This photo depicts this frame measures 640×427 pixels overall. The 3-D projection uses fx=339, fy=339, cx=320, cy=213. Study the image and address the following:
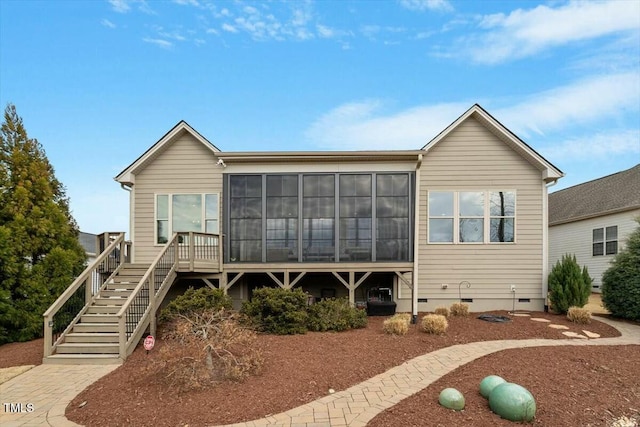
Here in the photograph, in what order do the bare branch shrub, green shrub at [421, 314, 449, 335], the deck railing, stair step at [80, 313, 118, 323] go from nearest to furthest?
1. the bare branch shrub
2. the deck railing
3. stair step at [80, 313, 118, 323]
4. green shrub at [421, 314, 449, 335]

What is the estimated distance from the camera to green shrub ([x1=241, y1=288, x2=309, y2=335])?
25.9ft

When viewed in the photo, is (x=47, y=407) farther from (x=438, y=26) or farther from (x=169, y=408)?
(x=438, y=26)

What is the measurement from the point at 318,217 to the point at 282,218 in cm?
108

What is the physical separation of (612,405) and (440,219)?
6.82 m

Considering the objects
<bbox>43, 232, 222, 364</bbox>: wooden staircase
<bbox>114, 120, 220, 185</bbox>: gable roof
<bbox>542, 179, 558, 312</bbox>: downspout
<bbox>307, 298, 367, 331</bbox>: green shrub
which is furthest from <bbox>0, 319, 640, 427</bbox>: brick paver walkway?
<bbox>114, 120, 220, 185</bbox>: gable roof

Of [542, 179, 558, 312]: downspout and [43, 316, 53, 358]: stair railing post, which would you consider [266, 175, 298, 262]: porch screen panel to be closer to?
[43, 316, 53, 358]: stair railing post

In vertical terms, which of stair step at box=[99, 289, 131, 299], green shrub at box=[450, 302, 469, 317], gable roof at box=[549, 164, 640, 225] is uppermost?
gable roof at box=[549, 164, 640, 225]

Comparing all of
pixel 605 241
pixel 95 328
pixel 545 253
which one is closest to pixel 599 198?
pixel 605 241

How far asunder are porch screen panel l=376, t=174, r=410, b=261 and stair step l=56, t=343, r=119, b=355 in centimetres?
678

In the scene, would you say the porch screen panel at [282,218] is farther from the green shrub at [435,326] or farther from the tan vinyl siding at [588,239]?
the tan vinyl siding at [588,239]

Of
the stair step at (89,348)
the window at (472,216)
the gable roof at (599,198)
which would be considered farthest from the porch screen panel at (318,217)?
the gable roof at (599,198)

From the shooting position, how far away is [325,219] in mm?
10070

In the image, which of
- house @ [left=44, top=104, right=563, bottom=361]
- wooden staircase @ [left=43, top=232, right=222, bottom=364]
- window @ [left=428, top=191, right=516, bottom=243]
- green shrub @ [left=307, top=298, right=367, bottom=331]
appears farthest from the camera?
window @ [left=428, top=191, right=516, bottom=243]

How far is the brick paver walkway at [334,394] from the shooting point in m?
4.13
